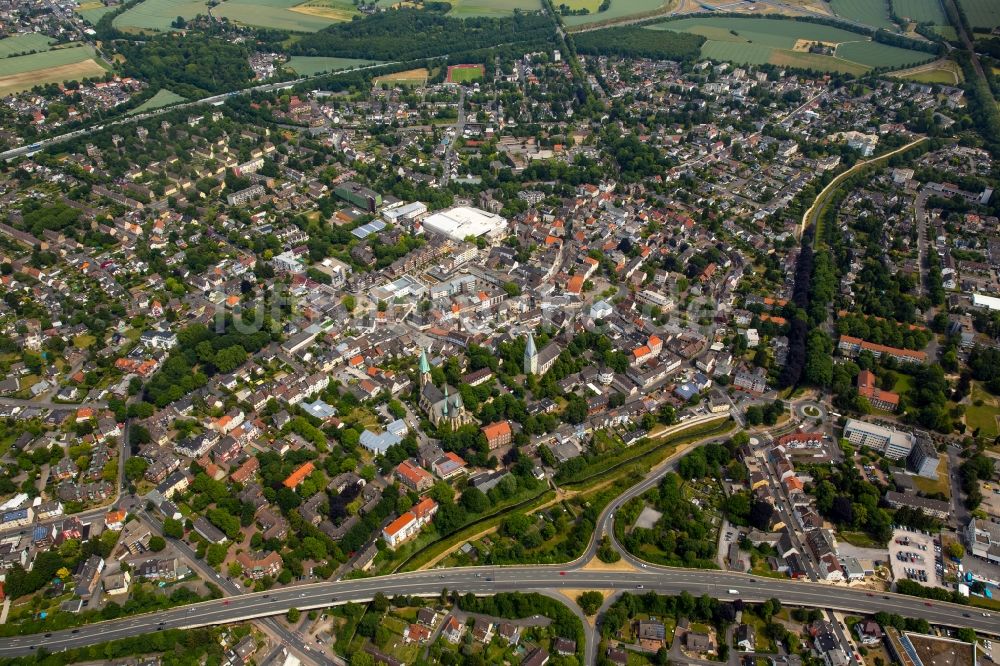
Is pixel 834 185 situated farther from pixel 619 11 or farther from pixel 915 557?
pixel 619 11

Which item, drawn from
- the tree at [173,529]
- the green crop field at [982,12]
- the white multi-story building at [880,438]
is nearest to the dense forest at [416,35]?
the green crop field at [982,12]

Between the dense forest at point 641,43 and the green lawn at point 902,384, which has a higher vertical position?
the dense forest at point 641,43

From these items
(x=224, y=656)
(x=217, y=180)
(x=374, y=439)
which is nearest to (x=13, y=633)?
(x=224, y=656)

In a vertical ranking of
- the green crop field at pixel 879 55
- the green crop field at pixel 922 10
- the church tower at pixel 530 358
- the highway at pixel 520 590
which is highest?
the green crop field at pixel 922 10

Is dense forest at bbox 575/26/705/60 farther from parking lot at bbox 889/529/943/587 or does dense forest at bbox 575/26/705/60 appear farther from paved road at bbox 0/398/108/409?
paved road at bbox 0/398/108/409

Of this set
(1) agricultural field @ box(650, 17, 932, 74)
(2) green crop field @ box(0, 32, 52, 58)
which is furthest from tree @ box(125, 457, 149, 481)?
(1) agricultural field @ box(650, 17, 932, 74)

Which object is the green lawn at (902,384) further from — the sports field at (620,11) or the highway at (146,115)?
the sports field at (620,11)
